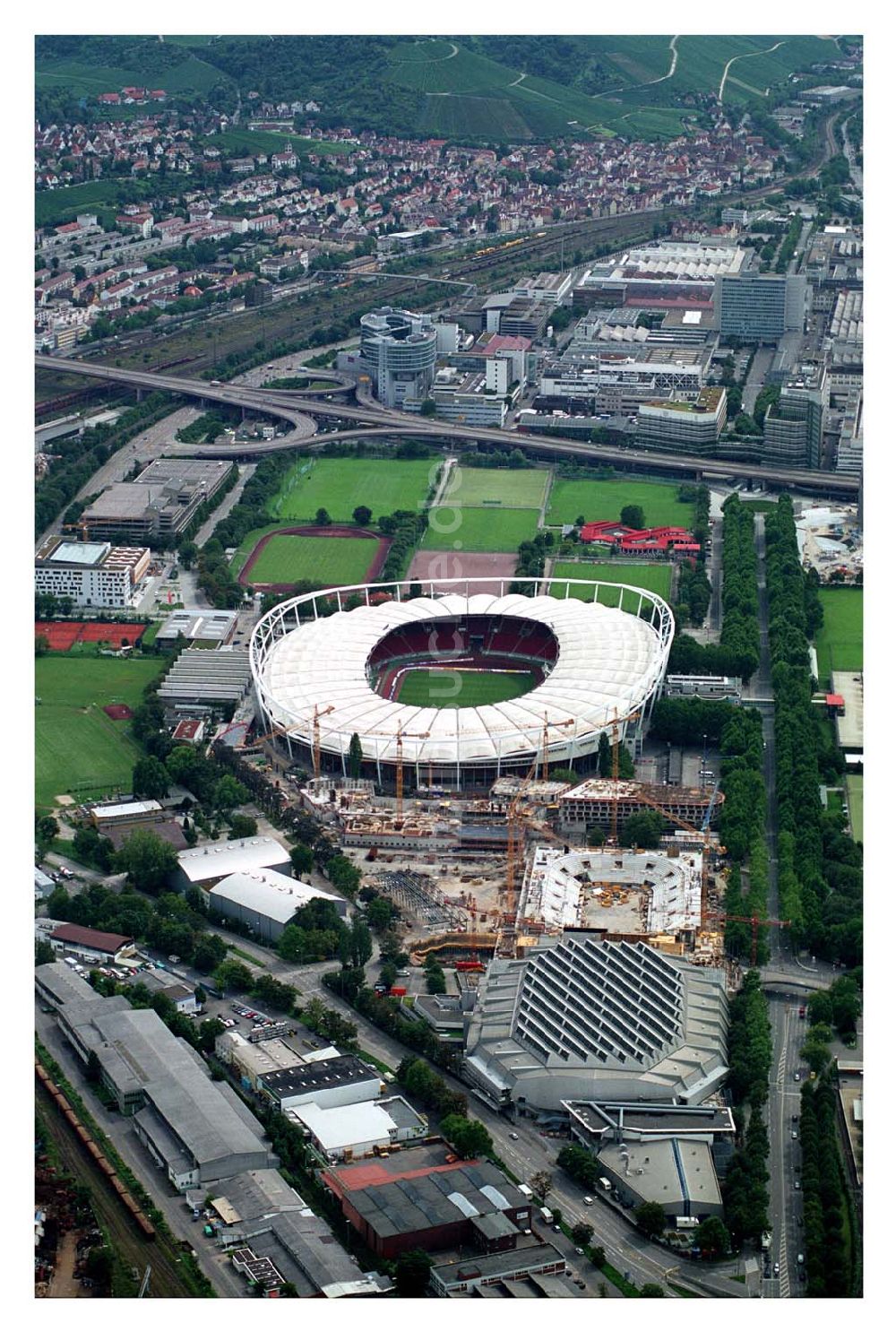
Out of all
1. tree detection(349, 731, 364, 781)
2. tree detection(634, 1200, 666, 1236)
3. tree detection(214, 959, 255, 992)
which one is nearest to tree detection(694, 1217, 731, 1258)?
tree detection(634, 1200, 666, 1236)

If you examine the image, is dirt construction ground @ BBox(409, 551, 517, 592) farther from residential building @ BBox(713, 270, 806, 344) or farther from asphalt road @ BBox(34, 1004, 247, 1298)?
residential building @ BBox(713, 270, 806, 344)

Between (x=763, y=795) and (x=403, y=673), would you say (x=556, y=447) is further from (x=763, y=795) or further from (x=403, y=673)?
(x=763, y=795)

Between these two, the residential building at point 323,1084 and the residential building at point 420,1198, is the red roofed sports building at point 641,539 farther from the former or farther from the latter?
the residential building at point 420,1198

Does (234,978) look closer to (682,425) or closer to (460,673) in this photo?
(460,673)

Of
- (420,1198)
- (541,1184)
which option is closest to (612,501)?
(541,1184)

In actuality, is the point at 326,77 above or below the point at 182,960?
above

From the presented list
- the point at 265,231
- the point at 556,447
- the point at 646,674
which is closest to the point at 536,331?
the point at 556,447
